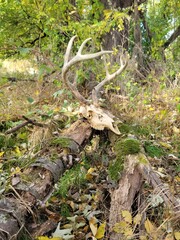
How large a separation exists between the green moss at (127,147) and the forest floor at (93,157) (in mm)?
136

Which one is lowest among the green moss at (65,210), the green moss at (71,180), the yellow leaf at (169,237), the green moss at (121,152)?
the green moss at (65,210)

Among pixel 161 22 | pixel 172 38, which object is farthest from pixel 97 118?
pixel 172 38

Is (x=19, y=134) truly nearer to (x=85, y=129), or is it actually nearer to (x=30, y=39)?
(x=85, y=129)

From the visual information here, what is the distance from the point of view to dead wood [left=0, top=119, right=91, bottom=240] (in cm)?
147

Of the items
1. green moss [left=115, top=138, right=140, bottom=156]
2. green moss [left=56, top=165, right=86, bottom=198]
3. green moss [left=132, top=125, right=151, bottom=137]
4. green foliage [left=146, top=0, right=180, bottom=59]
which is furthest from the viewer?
green foliage [left=146, top=0, right=180, bottom=59]

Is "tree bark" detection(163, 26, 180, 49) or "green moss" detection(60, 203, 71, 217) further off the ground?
"green moss" detection(60, 203, 71, 217)

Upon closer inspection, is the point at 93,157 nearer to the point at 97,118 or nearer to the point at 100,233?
the point at 97,118

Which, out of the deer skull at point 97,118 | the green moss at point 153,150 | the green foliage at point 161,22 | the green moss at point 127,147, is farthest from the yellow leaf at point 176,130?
the green foliage at point 161,22

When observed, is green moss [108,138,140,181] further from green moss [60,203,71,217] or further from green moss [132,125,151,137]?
green moss [132,125,151,137]

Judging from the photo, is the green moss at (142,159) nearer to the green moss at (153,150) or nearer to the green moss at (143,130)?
the green moss at (153,150)

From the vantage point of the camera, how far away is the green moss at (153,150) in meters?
2.71

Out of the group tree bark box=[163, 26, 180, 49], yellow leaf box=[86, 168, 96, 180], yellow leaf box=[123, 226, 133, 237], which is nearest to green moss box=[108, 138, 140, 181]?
yellow leaf box=[86, 168, 96, 180]

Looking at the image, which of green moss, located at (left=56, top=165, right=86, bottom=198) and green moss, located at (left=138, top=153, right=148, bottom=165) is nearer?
green moss, located at (left=138, top=153, right=148, bottom=165)

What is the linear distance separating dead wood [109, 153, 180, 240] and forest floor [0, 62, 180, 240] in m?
0.06
